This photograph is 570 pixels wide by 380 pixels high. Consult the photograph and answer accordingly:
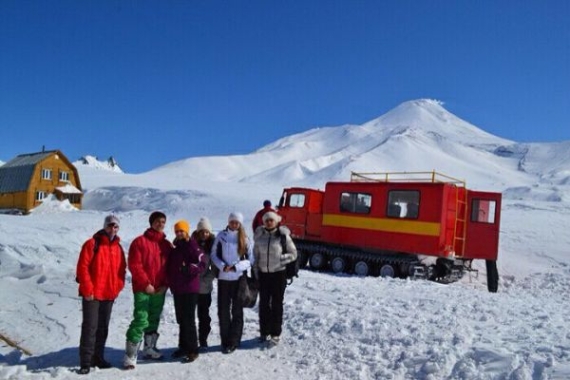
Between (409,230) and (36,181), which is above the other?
(36,181)

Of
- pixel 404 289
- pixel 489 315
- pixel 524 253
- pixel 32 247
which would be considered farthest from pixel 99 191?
pixel 489 315

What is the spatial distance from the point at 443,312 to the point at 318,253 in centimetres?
924

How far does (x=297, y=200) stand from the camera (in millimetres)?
17703

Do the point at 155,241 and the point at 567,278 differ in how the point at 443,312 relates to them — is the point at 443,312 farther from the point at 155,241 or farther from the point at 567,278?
the point at 567,278

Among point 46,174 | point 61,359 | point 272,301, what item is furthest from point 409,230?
point 46,174

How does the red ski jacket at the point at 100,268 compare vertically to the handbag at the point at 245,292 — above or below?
above

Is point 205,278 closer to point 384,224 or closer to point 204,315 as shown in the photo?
point 204,315

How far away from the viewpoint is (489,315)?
7355 millimetres

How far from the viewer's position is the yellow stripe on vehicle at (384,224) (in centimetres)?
1421

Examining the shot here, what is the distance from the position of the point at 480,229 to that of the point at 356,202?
3771mm

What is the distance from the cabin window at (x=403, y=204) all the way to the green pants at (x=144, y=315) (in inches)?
400

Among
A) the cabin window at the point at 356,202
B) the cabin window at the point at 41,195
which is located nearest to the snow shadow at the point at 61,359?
the cabin window at the point at 356,202

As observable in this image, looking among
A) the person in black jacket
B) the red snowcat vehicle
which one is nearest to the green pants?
the person in black jacket

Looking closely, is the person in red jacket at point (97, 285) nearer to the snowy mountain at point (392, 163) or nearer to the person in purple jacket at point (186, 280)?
the person in purple jacket at point (186, 280)
